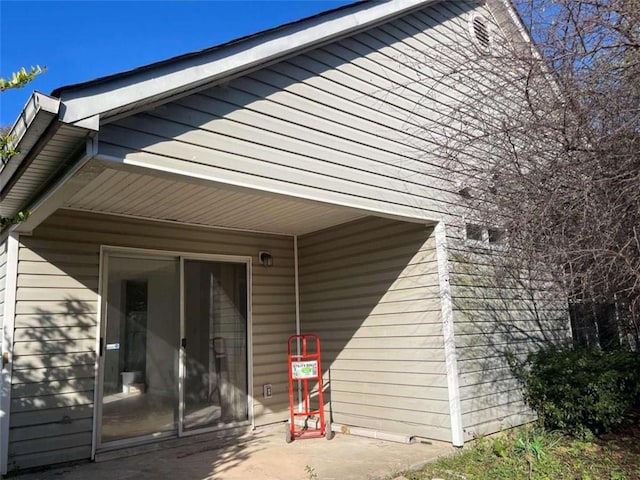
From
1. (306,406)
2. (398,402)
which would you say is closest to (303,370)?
(306,406)

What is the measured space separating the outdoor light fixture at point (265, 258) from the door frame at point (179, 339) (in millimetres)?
158

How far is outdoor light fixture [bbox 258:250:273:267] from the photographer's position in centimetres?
654

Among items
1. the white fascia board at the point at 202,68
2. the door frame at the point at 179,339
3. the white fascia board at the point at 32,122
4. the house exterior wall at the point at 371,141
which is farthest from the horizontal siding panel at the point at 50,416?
the white fascia board at the point at 202,68

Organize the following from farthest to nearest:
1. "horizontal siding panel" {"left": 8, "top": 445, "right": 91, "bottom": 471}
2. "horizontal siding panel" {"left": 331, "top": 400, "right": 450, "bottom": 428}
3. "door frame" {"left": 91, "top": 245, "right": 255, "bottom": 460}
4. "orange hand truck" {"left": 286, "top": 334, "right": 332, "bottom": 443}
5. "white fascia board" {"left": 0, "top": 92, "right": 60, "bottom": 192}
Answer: "orange hand truck" {"left": 286, "top": 334, "right": 332, "bottom": 443} < "horizontal siding panel" {"left": 331, "top": 400, "right": 450, "bottom": 428} < "door frame" {"left": 91, "top": 245, "right": 255, "bottom": 460} < "horizontal siding panel" {"left": 8, "top": 445, "right": 91, "bottom": 471} < "white fascia board" {"left": 0, "top": 92, "right": 60, "bottom": 192}

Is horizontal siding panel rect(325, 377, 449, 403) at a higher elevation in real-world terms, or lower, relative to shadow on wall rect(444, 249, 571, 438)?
lower

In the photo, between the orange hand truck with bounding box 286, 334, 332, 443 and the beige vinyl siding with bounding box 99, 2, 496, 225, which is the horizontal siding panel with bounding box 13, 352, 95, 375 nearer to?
the orange hand truck with bounding box 286, 334, 332, 443

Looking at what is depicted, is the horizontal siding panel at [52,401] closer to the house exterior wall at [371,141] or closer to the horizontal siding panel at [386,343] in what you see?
the house exterior wall at [371,141]

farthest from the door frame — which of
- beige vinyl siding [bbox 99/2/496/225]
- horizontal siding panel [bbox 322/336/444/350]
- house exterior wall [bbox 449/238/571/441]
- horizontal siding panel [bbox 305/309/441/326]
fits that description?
house exterior wall [bbox 449/238/571/441]

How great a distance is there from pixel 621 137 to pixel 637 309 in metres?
2.14

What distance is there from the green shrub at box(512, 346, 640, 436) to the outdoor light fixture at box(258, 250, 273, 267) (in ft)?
10.8

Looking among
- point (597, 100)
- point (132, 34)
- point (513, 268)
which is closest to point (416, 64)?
point (597, 100)

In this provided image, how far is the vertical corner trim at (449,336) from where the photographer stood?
4961 millimetres

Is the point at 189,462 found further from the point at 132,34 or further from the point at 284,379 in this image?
the point at 132,34

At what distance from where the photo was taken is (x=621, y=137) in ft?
13.5
